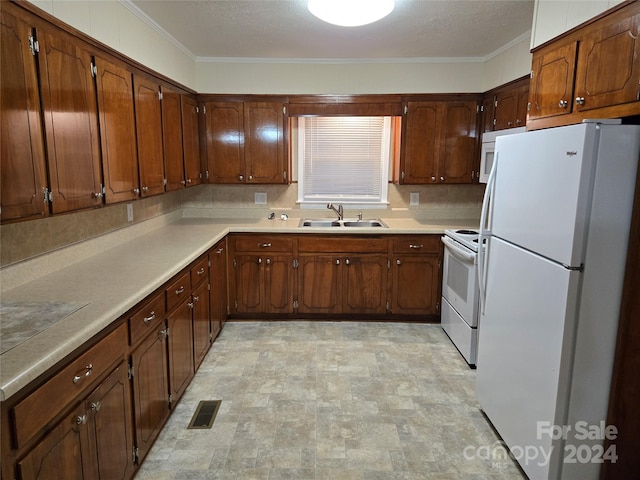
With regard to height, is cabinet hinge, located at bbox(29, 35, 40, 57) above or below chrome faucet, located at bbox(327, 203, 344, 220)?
above

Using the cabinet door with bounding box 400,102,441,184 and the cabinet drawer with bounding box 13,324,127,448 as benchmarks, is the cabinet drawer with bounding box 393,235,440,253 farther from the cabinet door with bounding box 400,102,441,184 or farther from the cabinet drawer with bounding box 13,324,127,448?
the cabinet drawer with bounding box 13,324,127,448

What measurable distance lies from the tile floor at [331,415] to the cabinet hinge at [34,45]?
195 cm

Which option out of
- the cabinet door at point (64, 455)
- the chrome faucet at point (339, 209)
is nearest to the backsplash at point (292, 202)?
the chrome faucet at point (339, 209)

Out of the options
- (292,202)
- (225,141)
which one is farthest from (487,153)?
(225,141)

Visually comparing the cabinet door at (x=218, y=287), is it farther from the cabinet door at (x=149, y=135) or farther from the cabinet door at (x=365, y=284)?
the cabinet door at (x=365, y=284)

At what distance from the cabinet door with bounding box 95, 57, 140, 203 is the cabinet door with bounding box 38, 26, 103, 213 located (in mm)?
83

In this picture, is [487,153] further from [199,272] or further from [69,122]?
[69,122]

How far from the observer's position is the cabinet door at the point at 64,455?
1.23 m

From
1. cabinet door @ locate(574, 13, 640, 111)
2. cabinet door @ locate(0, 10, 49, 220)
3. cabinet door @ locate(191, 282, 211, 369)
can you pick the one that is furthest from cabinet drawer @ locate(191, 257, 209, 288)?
cabinet door @ locate(574, 13, 640, 111)

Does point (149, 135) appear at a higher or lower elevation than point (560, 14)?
lower

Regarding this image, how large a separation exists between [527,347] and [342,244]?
6.91 feet

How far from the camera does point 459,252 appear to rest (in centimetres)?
322

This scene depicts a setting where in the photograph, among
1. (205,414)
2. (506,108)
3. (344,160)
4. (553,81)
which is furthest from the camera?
(344,160)

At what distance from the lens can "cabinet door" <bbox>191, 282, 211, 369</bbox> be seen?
2.84m
